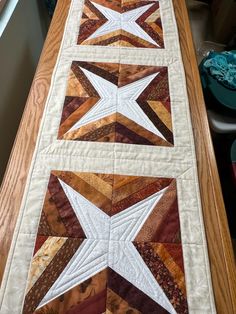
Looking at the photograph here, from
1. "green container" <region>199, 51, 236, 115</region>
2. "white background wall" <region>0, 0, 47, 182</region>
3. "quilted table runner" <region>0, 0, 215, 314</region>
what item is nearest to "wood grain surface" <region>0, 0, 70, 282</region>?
"quilted table runner" <region>0, 0, 215, 314</region>

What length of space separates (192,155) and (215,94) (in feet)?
1.68

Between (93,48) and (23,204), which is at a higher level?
(93,48)

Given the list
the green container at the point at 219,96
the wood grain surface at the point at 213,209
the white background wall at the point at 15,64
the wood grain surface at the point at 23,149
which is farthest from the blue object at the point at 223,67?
the white background wall at the point at 15,64

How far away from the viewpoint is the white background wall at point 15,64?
107 centimetres

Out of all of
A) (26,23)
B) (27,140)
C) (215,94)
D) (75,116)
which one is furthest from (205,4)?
(27,140)

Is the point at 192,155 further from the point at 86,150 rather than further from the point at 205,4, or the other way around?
the point at 205,4

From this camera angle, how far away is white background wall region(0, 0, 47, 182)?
1.07 m

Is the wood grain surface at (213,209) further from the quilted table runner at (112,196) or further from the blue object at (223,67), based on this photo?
the blue object at (223,67)

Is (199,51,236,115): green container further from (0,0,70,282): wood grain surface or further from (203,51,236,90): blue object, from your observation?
(0,0,70,282): wood grain surface

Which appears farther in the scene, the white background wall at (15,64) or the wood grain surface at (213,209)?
the white background wall at (15,64)

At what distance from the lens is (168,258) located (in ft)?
1.86

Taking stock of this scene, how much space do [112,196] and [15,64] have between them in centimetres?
81

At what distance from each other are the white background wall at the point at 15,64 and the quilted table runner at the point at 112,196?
279 millimetres

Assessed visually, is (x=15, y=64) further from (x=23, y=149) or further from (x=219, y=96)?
(x=219, y=96)
